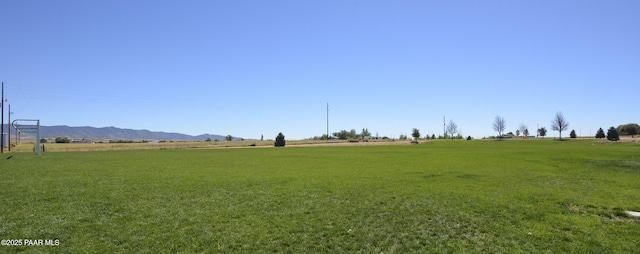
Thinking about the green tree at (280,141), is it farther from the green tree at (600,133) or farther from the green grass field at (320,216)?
the green tree at (600,133)

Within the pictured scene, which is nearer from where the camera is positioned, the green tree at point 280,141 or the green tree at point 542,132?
the green tree at point 280,141

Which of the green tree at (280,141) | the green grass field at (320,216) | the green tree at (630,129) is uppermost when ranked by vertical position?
the green tree at (630,129)

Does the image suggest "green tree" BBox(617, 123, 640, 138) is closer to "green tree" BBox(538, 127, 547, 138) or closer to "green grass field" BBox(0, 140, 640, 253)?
"green tree" BBox(538, 127, 547, 138)

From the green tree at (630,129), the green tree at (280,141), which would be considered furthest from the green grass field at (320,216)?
the green tree at (630,129)

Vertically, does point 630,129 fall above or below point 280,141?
above

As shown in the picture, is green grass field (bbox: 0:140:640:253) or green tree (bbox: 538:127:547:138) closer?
green grass field (bbox: 0:140:640:253)

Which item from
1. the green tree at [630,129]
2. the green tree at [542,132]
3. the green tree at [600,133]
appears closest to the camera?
the green tree at [600,133]

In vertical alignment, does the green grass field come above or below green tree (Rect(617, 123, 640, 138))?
below

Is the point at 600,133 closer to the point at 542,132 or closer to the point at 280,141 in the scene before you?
the point at 542,132

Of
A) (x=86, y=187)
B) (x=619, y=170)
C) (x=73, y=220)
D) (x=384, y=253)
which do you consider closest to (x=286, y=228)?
(x=384, y=253)

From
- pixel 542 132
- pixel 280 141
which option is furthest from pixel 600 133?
pixel 280 141

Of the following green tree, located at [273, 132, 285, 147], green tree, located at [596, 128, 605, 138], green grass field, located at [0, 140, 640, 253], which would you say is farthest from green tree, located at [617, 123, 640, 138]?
green grass field, located at [0, 140, 640, 253]

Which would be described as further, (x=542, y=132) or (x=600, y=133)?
(x=542, y=132)

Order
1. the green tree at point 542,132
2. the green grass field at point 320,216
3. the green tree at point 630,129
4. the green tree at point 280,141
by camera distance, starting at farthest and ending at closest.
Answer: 1. the green tree at point 542,132
2. the green tree at point 630,129
3. the green tree at point 280,141
4. the green grass field at point 320,216
